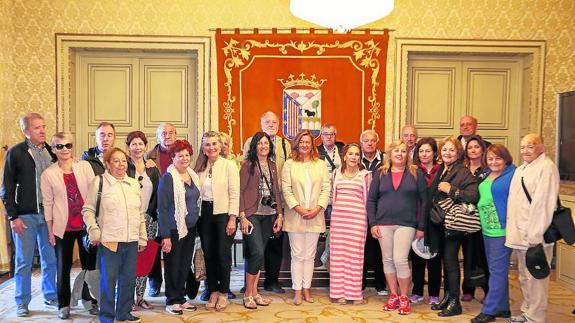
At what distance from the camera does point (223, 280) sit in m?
4.23

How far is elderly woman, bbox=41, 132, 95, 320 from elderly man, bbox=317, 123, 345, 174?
2.15 meters

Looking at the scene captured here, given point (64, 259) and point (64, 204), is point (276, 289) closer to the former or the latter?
point (64, 259)

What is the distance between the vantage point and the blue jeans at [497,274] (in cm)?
384

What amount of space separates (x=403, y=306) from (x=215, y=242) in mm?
1568

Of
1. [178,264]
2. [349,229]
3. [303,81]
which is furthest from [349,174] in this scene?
[303,81]

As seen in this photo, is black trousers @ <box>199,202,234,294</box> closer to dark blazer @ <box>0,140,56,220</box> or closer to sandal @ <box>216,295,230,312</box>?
sandal @ <box>216,295,230,312</box>

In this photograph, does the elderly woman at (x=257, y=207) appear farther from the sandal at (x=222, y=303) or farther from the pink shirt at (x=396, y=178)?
the pink shirt at (x=396, y=178)

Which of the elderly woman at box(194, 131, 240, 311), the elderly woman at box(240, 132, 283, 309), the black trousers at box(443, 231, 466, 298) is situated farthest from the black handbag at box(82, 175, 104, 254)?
the black trousers at box(443, 231, 466, 298)

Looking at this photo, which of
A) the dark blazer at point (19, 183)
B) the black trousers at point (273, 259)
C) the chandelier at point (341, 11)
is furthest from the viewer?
the black trousers at point (273, 259)

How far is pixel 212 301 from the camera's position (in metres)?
4.25

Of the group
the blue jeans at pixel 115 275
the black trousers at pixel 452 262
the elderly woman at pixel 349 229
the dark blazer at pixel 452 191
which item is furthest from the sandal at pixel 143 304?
the black trousers at pixel 452 262

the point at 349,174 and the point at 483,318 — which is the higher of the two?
the point at 349,174

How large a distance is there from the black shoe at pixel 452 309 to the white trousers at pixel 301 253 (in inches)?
43.1

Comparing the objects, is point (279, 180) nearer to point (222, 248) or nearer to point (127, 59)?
point (222, 248)
